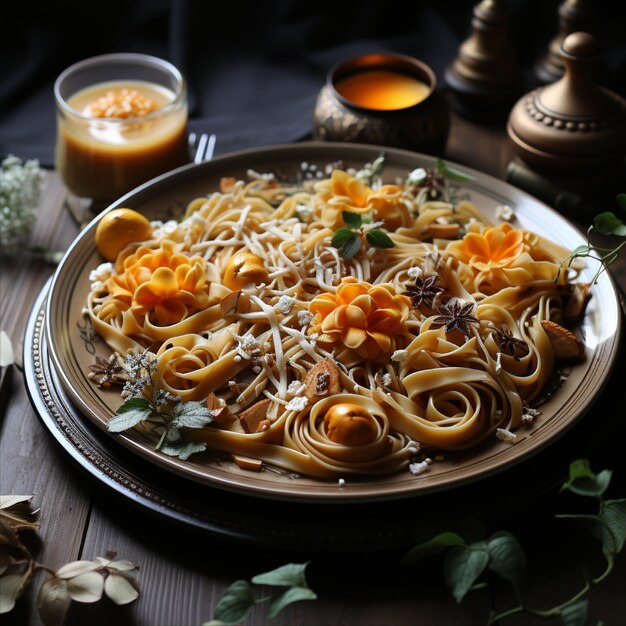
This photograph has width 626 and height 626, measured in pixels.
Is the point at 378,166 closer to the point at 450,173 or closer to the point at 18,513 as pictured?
the point at 450,173

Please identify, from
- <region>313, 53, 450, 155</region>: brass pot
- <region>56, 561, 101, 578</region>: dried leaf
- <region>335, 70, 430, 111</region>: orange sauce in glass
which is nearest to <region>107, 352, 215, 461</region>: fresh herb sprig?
<region>56, 561, 101, 578</region>: dried leaf

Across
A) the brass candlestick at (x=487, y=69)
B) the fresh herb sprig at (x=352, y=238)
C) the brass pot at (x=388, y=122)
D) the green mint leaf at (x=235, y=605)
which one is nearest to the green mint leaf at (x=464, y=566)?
the green mint leaf at (x=235, y=605)

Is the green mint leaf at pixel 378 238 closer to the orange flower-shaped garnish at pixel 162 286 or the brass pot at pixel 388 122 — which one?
the orange flower-shaped garnish at pixel 162 286

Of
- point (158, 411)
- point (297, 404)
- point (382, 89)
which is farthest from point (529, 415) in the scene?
point (382, 89)

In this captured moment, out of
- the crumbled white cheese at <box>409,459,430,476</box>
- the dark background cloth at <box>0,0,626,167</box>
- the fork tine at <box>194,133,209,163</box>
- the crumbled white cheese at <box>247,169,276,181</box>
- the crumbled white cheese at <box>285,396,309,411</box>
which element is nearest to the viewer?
the crumbled white cheese at <box>409,459,430,476</box>

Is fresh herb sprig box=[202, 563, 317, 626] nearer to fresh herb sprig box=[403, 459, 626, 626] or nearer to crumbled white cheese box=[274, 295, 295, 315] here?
fresh herb sprig box=[403, 459, 626, 626]

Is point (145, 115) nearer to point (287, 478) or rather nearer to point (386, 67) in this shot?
point (386, 67)
